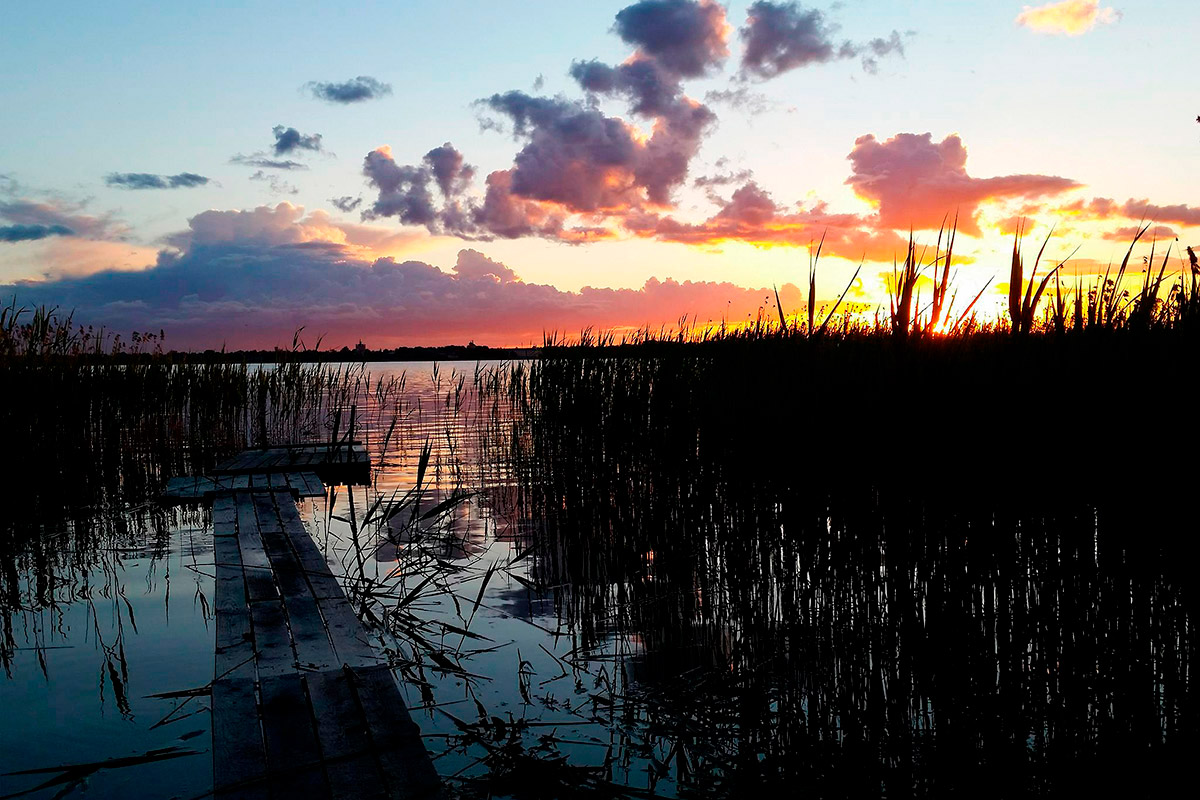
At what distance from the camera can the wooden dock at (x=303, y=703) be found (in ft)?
8.52

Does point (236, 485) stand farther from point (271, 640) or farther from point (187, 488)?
point (271, 640)

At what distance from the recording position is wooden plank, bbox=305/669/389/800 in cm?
256

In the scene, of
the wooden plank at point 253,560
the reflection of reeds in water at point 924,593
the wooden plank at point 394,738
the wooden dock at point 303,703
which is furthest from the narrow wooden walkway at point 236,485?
the wooden plank at point 394,738

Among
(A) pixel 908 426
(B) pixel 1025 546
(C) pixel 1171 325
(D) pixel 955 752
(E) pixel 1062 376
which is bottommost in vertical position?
(D) pixel 955 752

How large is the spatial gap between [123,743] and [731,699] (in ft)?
8.44

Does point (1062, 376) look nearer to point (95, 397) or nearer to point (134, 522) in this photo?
point (134, 522)

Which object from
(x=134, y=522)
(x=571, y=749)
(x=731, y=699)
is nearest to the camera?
(x=571, y=749)

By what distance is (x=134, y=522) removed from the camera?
793 cm

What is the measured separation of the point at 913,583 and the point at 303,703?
125 inches

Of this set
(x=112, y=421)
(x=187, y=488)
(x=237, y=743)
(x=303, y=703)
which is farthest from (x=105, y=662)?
(x=112, y=421)

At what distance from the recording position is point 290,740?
9.30 ft

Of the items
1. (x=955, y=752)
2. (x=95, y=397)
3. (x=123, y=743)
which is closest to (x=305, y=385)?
(x=95, y=397)

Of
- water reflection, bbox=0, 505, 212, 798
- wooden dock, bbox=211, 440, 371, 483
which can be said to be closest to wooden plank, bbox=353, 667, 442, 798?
water reflection, bbox=0, 505, 212, 798

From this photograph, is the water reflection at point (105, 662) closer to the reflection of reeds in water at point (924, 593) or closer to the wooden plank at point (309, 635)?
the wooden plank at point (309, 635)
